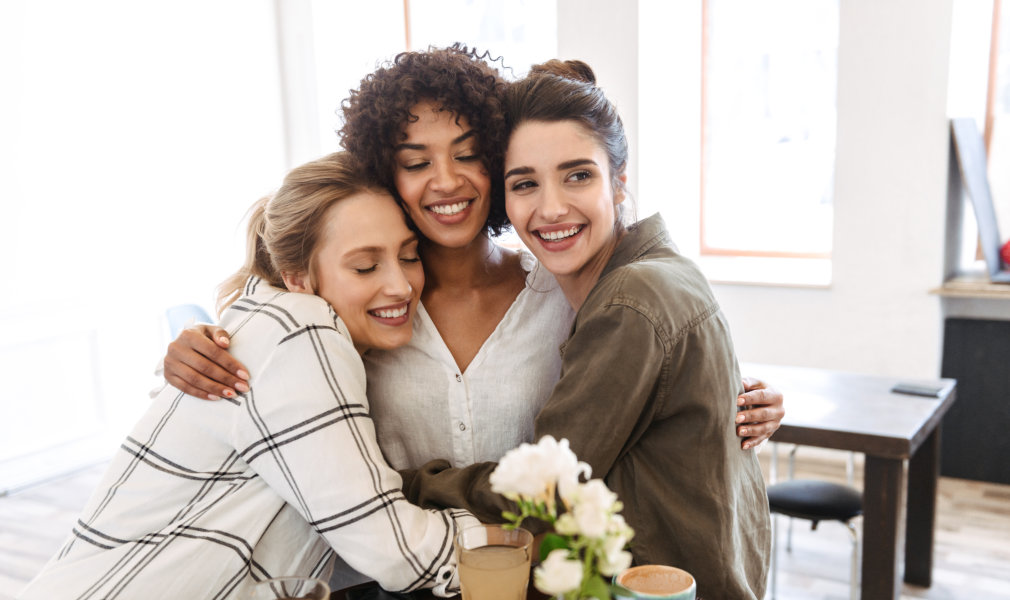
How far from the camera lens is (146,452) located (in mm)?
1271

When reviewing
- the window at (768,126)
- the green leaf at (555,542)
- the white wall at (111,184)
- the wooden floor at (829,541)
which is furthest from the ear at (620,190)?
the white wall at (111,184)

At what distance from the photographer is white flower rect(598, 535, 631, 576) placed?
0.66 meters

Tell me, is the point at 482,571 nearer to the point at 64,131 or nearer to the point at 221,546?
the point at 221,546

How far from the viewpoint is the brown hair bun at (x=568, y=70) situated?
58.7 inches

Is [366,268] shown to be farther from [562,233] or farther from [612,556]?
[612,556]

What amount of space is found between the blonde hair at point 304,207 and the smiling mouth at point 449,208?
11 cm

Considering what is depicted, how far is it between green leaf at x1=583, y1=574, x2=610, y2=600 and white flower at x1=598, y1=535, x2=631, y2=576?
0.02 meters

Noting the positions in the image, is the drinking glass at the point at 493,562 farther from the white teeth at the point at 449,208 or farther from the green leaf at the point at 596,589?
the white teeth at the point at 449,208

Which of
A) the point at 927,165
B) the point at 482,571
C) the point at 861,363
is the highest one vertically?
the point at 927,165

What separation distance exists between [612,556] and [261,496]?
744 mm

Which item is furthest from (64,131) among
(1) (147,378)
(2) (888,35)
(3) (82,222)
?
(2) (888,35)

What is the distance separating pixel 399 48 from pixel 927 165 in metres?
3.68

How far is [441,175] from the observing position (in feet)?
4.79

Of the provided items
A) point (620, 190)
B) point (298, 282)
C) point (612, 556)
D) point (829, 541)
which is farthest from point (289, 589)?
point (829, 541)
